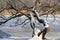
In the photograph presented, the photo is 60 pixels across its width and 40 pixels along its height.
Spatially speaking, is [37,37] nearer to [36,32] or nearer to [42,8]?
[36,32]

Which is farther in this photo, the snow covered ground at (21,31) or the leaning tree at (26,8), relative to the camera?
the snow covered ground at (21,31)

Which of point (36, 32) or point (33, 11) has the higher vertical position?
point (33, 11)

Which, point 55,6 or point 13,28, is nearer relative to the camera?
point 55,6

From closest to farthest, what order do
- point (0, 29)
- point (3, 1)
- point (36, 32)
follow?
1. point (36, 32)
2. point (3, 1)
3. point (0, 29)

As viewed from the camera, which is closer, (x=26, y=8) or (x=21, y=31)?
(x=26, y=8)

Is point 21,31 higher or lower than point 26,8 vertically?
higher

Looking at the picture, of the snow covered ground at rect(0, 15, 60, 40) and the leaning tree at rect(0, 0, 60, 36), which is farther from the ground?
the snow covered ground at rect(0, 15, 60, 40)

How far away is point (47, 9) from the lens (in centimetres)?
1223

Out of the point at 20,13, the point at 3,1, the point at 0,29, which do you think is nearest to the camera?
the point at 20,13

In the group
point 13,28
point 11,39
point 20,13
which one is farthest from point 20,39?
point 13,28

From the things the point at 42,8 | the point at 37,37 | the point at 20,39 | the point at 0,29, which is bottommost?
the point at 37,37

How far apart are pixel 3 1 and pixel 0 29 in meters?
5.89

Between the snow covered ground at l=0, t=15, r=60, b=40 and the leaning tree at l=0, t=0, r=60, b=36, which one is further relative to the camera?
the snow covered ground at l=0, t=15, r=60, b=40

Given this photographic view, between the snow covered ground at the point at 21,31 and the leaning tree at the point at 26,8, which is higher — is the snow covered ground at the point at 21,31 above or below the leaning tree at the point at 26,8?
above
